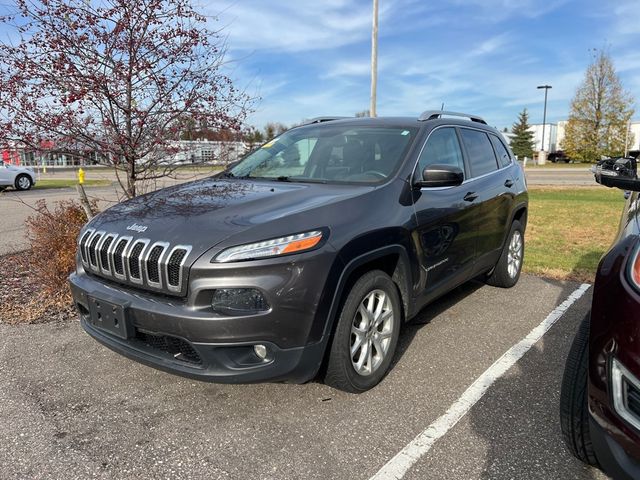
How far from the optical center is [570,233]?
28.7ft

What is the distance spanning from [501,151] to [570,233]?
434cm

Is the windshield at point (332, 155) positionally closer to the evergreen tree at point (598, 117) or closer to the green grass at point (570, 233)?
the green grass at point (570, 233)

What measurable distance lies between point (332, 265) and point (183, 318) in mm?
826

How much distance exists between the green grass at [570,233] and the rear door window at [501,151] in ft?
5.44

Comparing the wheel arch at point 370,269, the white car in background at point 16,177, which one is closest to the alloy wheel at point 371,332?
the wheel arch at point 370,269

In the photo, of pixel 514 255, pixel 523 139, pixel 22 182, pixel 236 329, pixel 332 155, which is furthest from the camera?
pixel 523 139

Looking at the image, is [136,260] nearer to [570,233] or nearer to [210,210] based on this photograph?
[210,210]

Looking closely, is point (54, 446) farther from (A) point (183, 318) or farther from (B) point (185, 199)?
(B) point (185, 199)

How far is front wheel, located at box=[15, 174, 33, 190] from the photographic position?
19958 millimetres

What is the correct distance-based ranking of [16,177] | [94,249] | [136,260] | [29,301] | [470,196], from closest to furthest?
[136,260]
[94,249]
[470,196]
[29,301]
[16,177]

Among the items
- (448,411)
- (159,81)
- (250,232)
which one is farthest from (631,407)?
(159,81)

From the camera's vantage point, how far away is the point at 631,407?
5.78 ft

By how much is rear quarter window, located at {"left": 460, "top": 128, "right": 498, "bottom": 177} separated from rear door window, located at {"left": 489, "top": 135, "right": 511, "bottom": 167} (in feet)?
0.51

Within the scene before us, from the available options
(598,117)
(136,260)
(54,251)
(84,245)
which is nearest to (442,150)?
(136,260)
